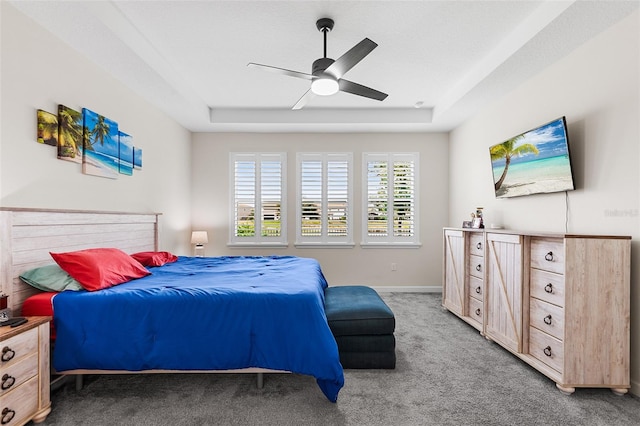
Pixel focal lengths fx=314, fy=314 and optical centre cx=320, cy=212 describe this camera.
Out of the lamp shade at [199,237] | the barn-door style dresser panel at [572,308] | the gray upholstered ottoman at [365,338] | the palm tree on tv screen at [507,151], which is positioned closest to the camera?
the barn-door style dresser panel at [572,308]

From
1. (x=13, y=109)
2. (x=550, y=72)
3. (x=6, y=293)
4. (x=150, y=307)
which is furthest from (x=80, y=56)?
(x=550, y=72)

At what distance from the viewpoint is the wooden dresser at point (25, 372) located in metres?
1.68

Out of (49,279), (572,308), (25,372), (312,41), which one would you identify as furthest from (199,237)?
(572,308)

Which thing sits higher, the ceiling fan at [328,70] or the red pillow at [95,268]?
the ceiling fan at [328,70]

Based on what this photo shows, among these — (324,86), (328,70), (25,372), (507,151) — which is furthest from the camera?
(507,151)

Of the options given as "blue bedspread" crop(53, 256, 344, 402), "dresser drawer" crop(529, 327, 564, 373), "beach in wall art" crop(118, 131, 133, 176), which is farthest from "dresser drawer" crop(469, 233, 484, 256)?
"beach in wall art" crop(118, 131, 133, 176)

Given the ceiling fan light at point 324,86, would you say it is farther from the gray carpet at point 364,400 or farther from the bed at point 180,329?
the gray carpet at point 364,400

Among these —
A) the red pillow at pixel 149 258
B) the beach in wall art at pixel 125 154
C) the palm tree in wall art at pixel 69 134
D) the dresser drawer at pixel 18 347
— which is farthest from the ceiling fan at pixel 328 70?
the dresser drawer at pixel 18 347

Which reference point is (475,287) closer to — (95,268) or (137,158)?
(95,268)

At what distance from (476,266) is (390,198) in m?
2.00

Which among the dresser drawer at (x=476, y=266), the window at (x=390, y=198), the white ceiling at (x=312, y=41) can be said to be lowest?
the dresser drawer at (x=476, y=266)

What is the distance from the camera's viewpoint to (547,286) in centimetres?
242

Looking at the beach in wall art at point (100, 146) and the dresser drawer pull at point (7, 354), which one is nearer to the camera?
the dresser drawer pull at point (7, 354)

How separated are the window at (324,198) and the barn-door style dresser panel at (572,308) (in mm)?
2819
